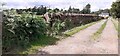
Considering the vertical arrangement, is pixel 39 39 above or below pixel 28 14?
below

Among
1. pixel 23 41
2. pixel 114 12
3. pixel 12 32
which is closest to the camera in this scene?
pixel 12 32

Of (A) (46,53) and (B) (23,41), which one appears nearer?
(A) (46,53)

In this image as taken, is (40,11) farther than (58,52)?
Yes

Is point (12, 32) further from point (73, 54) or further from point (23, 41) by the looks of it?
point (73, 54)

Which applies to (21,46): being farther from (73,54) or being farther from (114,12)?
(114,12)

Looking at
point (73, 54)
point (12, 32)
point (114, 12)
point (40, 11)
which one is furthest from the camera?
point (114, 12)

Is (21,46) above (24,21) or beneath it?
beneath

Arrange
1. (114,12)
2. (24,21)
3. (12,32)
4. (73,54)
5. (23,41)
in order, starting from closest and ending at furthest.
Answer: (73,54) < (12,32) < (23,41) < (24,21) < (114,12)

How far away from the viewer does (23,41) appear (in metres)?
10.1

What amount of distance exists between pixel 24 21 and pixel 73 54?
10.9ft

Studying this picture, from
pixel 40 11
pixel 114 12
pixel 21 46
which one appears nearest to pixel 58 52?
pixel 21 46

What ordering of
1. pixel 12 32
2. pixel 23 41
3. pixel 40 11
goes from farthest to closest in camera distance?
pixel 40 11
pixel 23 41
pixel 12 32

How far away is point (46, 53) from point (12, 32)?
4.78 feet

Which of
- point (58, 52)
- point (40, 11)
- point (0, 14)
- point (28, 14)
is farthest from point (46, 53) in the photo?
point (40, 11)
